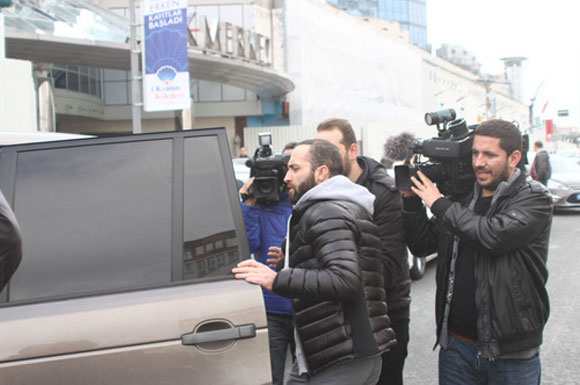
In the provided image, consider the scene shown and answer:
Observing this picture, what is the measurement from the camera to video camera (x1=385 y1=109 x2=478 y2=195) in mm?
2719

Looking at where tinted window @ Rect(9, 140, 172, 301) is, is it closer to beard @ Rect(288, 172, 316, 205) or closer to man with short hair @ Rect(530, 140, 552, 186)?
beard @ Rect(288, 172, 316, 205)

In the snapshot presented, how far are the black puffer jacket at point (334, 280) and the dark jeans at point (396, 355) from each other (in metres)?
0.75

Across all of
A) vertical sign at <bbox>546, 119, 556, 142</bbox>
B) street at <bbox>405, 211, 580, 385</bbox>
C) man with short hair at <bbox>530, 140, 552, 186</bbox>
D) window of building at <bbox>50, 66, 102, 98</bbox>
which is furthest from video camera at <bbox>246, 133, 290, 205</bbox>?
vertical sign at <bbox>546, 119, 556, 142</bbox>

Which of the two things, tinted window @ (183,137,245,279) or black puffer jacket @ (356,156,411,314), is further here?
black puffer jacket @ (356,156,411,314)

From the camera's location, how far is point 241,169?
7.12 m

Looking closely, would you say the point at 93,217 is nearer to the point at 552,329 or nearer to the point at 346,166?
the point at 346,166

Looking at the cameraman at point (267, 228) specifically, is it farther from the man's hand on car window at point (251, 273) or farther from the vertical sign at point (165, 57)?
the vertical sign at point (165, 57)

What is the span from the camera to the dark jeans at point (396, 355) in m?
3.19

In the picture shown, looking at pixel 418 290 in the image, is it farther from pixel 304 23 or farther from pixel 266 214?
pixel 304 23

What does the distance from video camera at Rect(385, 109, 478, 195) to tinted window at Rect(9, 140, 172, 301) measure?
3.78 feet

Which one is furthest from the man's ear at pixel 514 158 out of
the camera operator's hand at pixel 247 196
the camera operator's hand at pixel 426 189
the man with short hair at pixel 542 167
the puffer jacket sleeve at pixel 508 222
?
the man with short hair at pixel 542 167

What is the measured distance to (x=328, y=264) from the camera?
88.7 inches

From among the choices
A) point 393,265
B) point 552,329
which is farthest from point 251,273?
point 552,329

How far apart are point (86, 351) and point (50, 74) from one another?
28.1 metres
